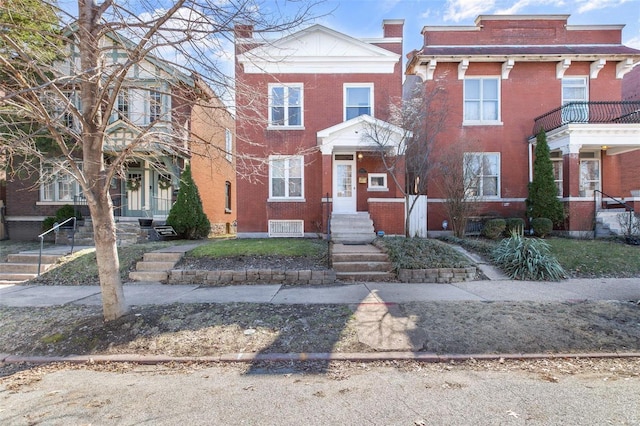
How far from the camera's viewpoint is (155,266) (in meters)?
9.18

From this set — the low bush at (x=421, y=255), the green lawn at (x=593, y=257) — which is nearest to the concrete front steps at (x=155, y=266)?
the low bush at (x=421, y=255)

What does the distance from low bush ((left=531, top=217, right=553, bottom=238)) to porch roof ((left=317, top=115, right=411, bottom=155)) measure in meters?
5.91

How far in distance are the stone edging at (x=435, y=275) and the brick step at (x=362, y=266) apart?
1.67 ft

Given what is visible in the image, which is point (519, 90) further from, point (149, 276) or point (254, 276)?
point (149, 276)

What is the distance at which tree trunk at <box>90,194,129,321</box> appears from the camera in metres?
5.24

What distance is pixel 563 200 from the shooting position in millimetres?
13594

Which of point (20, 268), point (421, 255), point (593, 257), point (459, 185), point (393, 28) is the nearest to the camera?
point (421, 255)

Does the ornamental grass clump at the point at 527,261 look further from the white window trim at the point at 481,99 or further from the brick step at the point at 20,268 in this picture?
the brick step at the point at 20,268

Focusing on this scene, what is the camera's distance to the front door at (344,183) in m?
14.3

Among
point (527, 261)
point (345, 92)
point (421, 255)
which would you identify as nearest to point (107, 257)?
point (421, 255)

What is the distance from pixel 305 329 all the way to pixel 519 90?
50.0 feet

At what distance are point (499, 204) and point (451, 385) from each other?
12926 millimetres

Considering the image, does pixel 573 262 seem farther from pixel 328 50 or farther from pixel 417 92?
pixel 328 50

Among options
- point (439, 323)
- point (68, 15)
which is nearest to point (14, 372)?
point (68, 15)
